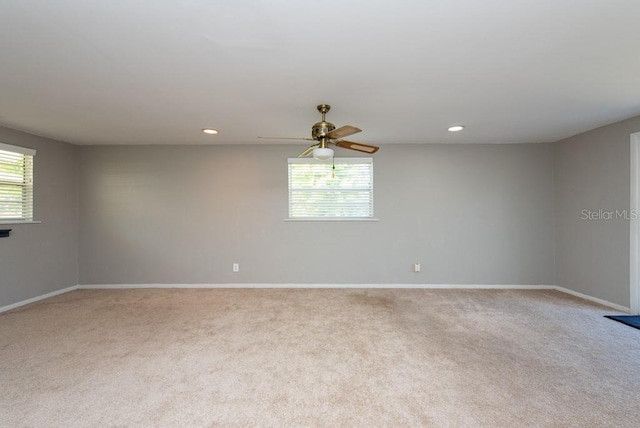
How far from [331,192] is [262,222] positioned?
1.23 meters

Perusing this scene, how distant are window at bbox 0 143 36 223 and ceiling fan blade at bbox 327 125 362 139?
4203 millimetres

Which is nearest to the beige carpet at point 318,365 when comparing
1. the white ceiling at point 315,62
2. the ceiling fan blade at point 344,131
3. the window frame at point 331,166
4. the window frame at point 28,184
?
the window frame at point 28,184

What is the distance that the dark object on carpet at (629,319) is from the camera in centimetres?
284

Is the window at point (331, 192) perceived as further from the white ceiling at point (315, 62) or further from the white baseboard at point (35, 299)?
the white baseboard at point (35, 299)

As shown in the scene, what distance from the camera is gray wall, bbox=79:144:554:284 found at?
430 centimetres

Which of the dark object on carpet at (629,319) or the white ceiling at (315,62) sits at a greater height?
the white ceiling at (315,62)

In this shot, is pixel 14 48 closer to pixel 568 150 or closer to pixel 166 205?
pixel 166 205

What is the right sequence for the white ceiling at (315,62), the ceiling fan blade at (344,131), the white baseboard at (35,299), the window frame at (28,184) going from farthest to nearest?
the window frame at (28,184) < the white baseboard at (35,299) < the ceiling fan blade at (344,131) < the white ceiling at (315,62)

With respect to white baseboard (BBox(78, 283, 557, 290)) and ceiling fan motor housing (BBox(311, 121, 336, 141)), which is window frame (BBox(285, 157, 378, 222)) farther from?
ceiling fan motor housing (BBox(311, 121, 336, 141))

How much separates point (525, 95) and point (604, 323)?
2.62 meters

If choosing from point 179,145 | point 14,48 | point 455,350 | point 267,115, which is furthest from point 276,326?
point 179,145

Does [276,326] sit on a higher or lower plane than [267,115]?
lower

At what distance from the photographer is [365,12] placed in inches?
57.1

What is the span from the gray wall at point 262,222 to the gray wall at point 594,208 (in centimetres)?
96
